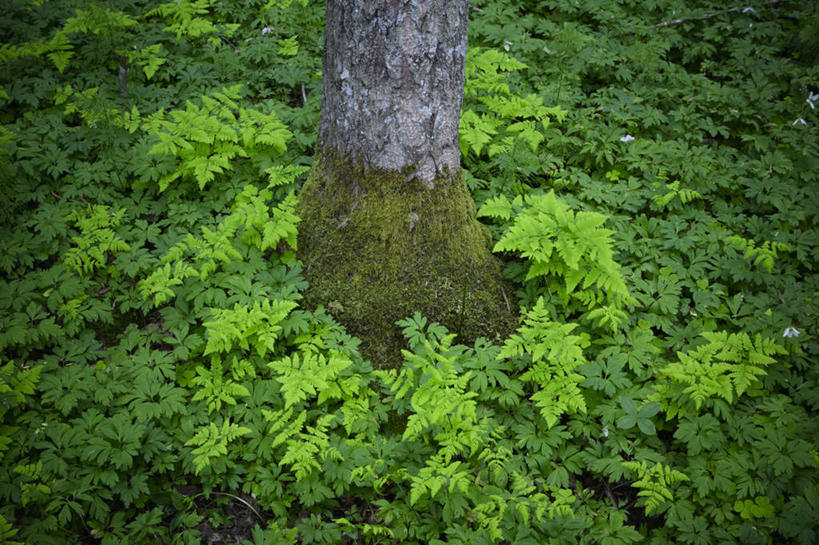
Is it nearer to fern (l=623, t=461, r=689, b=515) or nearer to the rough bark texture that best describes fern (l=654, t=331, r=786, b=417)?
fern (l=623, t=461, r=689, b=515)

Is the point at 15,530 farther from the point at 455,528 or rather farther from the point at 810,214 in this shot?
the point at 810,214

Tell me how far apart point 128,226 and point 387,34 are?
298 centimetres

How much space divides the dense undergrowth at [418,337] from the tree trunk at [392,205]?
247 mm

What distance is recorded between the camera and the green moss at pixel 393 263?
3.87 metres

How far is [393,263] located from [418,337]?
69cm

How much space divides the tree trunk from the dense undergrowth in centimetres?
25

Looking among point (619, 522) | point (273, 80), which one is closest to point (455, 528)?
point (619, 522)

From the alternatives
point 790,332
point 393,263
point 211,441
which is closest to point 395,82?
point 393,263

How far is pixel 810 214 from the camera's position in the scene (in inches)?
181

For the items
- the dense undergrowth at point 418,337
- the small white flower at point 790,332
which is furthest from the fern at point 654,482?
the small white flower at point 790,332

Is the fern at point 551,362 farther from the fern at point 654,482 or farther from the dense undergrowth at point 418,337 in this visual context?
the fern at point 654,482

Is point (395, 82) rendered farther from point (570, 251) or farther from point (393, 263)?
point (570, 251)

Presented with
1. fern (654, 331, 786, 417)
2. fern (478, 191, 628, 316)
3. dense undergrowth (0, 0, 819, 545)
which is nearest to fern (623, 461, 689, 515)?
dense undergrowth (0, 0, 819, 545)

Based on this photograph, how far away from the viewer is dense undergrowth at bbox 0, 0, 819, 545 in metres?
3.10
